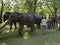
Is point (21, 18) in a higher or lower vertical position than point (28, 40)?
higher

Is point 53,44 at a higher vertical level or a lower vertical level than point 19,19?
lower

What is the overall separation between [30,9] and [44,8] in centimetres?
1172

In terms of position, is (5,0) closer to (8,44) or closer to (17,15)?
(17,15)

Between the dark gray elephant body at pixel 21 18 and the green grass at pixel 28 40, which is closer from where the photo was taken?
the green grass at pixel 28 40

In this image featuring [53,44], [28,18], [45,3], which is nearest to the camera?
[53,44]

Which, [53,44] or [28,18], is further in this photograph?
[28,18]

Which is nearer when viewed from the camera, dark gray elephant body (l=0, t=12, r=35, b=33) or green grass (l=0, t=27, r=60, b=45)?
green grass (l=0, t=27, r=60, b=45)

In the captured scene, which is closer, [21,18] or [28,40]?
[28,40]

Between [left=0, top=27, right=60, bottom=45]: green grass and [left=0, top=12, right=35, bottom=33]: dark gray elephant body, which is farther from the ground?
[left=0, top=12, right=35, bottom=33]: dark gray elephant body

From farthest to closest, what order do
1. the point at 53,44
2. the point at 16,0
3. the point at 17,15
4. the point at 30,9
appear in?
the point at 16,0
the point at 30,9
the point at 17,15
the point at 53,44

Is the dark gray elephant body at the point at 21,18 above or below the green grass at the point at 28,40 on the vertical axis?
above

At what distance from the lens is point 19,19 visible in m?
16.3

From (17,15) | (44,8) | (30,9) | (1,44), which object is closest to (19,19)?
(17,15)

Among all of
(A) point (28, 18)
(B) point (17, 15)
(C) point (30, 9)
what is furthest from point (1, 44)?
(C) point (30, 9)
